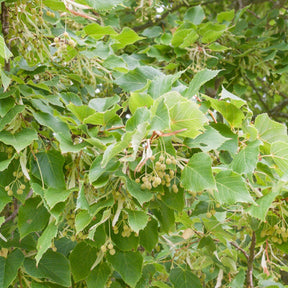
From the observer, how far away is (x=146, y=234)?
1330mm

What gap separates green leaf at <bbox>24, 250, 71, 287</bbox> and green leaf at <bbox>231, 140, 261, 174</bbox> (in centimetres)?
65

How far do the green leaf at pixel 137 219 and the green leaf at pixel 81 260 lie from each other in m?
0.29

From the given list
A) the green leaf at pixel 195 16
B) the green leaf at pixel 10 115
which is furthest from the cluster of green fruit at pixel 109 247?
the green leaf at pixel 195 16

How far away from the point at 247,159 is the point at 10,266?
79cm

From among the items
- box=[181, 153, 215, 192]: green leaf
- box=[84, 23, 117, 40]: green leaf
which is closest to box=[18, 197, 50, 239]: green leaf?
box=[181, 153, 215, 192]: green leaf

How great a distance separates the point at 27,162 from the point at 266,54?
1.69 m

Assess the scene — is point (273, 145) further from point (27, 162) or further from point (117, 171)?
point (27, 162)

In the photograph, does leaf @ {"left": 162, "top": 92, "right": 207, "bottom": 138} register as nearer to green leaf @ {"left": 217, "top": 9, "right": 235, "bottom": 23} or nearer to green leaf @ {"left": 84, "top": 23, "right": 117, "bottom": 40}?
green leaf @ {"left": 84, "top": 23, "right": 117, "bottom": 40}

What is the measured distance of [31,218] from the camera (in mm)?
1283

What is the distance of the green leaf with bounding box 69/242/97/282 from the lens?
130cm

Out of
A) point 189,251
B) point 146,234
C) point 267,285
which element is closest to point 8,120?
point 146,234

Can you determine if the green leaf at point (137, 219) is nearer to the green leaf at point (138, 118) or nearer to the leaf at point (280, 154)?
the green leaf at point (138, 118)

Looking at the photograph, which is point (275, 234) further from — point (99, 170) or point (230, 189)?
point (99, 170)

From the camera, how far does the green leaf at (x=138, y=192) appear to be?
104 cm
